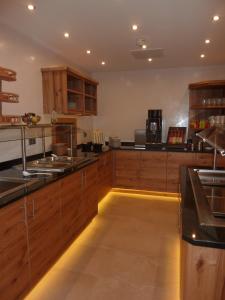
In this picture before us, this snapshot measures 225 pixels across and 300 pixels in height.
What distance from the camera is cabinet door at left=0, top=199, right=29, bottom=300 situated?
150 centimetres

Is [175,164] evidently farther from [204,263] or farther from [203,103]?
[204,263]

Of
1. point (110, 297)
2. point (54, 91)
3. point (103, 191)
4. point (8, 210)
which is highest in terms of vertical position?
point (54, 91)

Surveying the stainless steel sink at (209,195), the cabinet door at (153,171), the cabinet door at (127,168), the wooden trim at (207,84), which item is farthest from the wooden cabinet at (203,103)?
the stainless steel sink at (209,195)

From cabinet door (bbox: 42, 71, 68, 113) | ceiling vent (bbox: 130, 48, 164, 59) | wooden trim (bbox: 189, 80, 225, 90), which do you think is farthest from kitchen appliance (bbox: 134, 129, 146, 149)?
cabinet door (bbox: 42, 71, 68, 113)

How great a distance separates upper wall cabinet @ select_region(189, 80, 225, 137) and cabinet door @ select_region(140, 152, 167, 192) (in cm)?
89

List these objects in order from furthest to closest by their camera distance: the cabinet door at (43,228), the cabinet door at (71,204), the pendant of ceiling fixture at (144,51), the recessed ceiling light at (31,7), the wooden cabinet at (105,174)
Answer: the wooden cabinet at (105,174), the pendant of ceiling fixture at (144,51), the cabinet door at (71,204), the recessed ceiling light at (31,7), the cabinet door at (43,228)

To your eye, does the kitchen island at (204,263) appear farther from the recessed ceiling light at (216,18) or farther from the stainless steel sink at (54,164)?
the recessed ceiling light at (216,18)

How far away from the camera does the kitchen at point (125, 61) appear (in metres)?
2.16

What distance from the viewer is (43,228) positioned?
195cm

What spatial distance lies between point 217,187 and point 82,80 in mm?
2624

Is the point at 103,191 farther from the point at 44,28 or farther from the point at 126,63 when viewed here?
the point at 44,28

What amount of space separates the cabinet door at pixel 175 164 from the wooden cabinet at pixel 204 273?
2.89 m

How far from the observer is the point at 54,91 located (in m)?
3.16

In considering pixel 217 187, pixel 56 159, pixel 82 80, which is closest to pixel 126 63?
pixel 82 80
